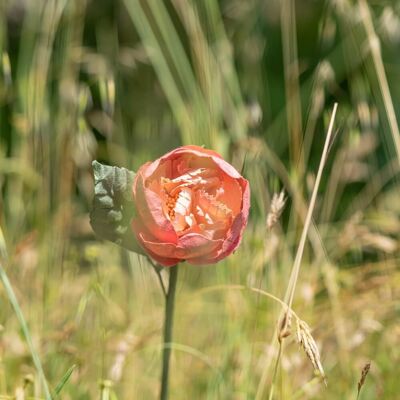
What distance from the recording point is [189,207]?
105 centimetres

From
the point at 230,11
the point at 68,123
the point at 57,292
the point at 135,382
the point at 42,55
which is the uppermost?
the point at 230,11

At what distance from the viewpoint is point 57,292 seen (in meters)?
1.76

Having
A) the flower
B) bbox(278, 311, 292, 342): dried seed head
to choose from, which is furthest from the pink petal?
bbox(278, 311, 292, 342): dried seed head

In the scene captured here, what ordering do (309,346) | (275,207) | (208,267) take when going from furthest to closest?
(208,267)
(275,207)
(309,346)

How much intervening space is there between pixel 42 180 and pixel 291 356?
2.20 ft

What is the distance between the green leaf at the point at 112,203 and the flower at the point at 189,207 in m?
0.03

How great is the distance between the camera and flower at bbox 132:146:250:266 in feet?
3.27

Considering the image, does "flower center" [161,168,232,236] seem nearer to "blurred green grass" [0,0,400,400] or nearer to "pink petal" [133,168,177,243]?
"pink petal" [133,168,177,243]

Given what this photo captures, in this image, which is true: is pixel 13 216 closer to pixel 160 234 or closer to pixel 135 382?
pixel 135 382

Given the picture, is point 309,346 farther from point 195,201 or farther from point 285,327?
point 195,201

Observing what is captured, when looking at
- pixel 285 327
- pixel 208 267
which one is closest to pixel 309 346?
pixel 285 327

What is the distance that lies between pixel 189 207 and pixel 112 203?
0.26ft

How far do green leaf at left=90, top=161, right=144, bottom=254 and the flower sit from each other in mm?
25

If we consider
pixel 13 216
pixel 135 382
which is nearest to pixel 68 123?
pixel 13 216
